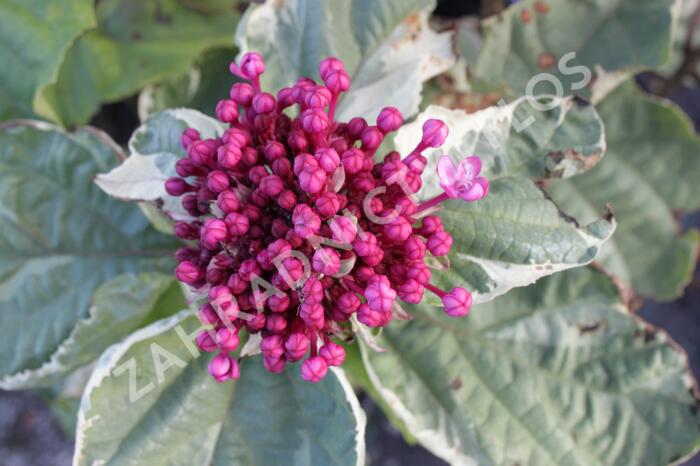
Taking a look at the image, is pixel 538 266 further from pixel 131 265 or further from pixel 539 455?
pixel 131 265

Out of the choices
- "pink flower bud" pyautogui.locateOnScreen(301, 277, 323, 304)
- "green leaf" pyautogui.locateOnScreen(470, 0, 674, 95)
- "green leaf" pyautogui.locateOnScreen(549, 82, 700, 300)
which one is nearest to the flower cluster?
"pink flower bud" pyautogui.locateOnScreen(301, 277, 323, 304)

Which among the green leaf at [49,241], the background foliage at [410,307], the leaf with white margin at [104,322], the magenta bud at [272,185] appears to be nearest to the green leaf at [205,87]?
the background foliage at [410,307]

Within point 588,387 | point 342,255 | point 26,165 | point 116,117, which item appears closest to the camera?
point 342,255

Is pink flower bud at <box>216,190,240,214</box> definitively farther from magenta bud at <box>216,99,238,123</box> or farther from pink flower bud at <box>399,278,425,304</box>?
pink flower bud at <box>399,278,425,304</box>

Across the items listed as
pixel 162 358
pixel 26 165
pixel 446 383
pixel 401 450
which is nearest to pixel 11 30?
pixel 26 165

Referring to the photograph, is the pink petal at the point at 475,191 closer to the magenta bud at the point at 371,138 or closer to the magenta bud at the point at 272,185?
the magenta bud at the point at 371,138

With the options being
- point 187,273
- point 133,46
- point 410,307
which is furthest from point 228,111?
point 133,46

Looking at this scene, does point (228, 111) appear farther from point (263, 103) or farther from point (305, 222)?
point (305, 222)

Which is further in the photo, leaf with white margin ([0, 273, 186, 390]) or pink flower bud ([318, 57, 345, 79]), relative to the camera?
leaf with white margin ([0, 273, 186, 390])
